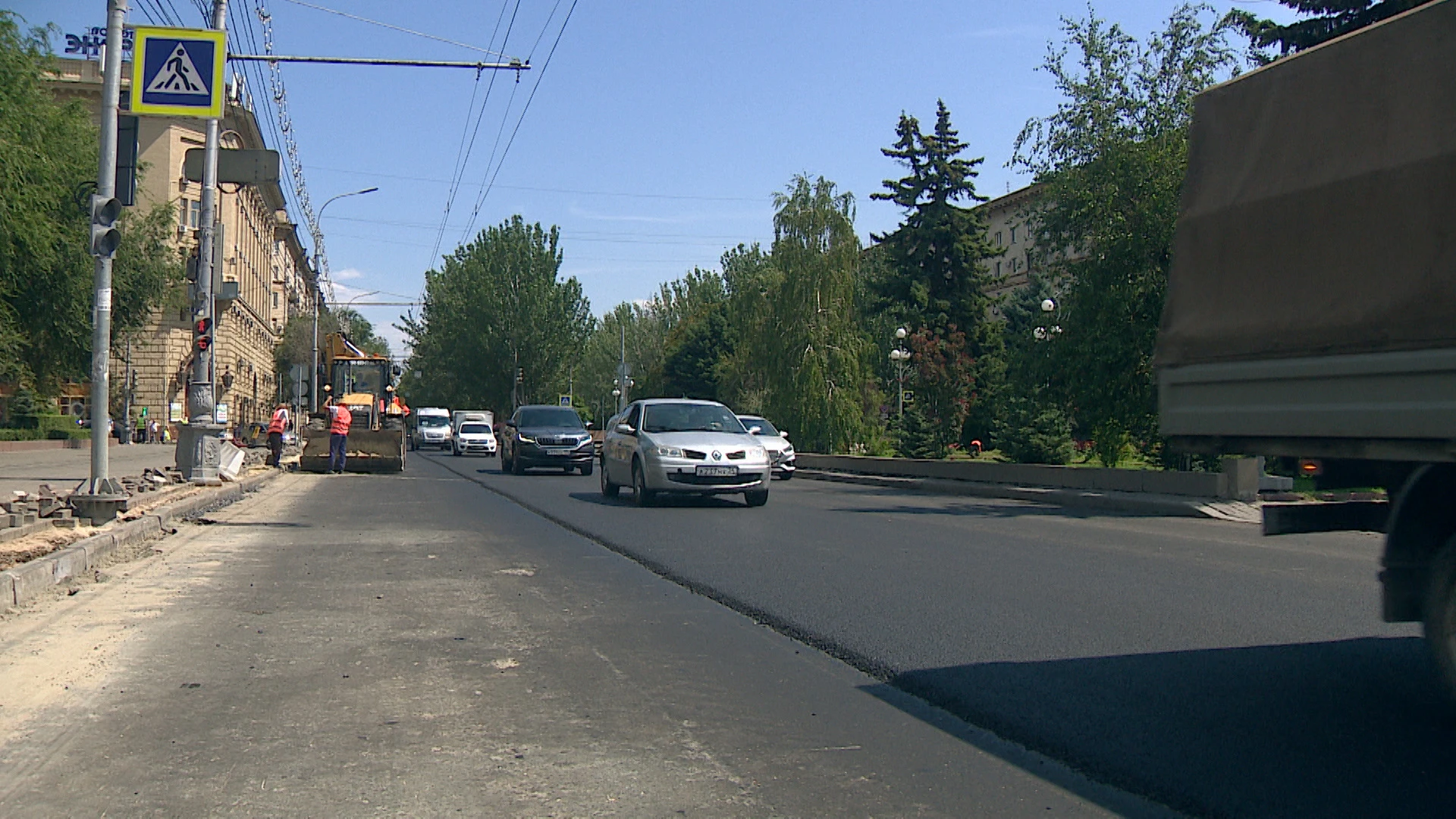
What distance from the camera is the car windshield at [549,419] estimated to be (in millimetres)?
29547

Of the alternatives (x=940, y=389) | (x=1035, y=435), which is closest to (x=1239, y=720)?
(x=1035, y=435)

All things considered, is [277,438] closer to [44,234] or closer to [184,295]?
[44,234]

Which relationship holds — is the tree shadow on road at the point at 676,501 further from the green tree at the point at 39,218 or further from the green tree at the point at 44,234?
the green tree at the point at 39,218

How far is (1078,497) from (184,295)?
102ft

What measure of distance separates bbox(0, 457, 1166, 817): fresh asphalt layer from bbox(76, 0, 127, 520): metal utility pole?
14.3ft

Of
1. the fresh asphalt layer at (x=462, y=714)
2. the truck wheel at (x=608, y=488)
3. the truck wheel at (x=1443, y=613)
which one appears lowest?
the fresh asphalt layer at (x=462, y=714)

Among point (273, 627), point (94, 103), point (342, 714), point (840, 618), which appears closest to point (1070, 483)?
point (840, 618)

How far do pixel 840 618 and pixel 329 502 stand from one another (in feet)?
43.9

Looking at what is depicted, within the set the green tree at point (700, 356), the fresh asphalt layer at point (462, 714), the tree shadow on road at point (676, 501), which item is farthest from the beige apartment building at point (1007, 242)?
the fresh asphalt layer at point (462, 714)

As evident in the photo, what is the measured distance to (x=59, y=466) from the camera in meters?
27.1

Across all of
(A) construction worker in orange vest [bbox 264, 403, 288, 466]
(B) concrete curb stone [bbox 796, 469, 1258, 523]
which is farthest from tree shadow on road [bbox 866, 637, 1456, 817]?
(A) construction worker in orange vest [bbox 264, 403, 288, 466]

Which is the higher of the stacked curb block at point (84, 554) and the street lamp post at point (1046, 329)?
the street lamp post at point (1046, 329)

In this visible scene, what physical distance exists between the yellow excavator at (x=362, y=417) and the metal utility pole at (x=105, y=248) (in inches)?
628

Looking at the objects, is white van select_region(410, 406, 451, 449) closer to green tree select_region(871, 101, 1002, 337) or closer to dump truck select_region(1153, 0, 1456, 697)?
green tree select_region(871, 101, 1002, 337)
